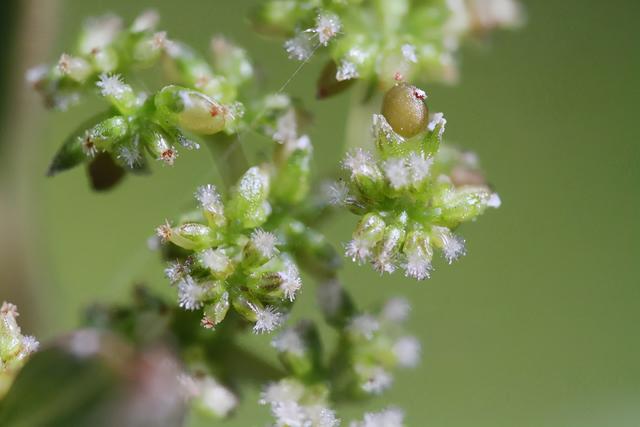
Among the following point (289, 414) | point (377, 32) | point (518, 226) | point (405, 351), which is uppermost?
point (518, 226)

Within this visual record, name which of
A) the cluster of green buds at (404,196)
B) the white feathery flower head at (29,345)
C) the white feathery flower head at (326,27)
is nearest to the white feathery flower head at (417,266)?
the cluster of green buds at (404,196)

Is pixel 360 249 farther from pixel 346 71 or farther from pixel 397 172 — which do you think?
pixel 346 71

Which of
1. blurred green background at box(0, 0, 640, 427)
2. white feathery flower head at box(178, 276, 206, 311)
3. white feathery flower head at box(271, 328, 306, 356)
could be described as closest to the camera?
white feathery flower head at box(178, 276, 206, 311)

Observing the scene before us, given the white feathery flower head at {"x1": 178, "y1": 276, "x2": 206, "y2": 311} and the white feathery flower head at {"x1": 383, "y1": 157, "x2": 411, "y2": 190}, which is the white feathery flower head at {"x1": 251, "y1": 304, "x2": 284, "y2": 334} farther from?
the white feathery flower head at {"x1": 383, "y1": 157, "x2": 411, "y2": 190}

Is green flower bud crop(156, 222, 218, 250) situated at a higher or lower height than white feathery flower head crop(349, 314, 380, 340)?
lower

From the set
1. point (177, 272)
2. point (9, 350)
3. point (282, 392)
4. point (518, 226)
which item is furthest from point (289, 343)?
point (518, 226)

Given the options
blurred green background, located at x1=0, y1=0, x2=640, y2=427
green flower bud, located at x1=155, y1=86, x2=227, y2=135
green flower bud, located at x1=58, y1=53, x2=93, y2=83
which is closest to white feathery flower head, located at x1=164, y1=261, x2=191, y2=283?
green flower bud, located at x1=155, y1=86, x2=227, y2=135
